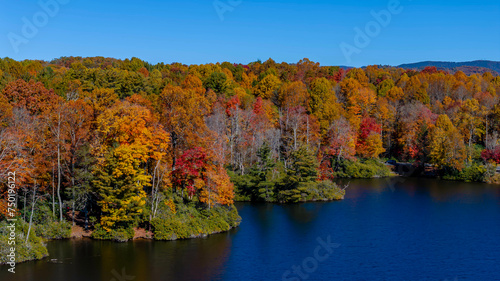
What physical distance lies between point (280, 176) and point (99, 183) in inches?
1108

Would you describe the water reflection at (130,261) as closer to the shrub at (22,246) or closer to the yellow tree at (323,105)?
the shrub at (22,246)

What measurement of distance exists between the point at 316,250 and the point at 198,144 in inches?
676

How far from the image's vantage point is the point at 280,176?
214 feet

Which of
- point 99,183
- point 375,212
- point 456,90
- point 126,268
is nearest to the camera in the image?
point 126,268

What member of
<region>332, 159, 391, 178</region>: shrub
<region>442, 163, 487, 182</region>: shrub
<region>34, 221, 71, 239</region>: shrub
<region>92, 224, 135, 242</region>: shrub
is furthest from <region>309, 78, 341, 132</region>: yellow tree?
<region>34, 221, 71, 239</region>: shrub

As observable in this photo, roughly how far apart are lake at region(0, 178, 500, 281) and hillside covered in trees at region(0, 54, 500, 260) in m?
3.81

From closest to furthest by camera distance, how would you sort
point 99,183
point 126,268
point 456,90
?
point 126,268
point 99,183
point 456,90

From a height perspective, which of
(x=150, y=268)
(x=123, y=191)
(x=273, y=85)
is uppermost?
Result: (x=273, y=85)

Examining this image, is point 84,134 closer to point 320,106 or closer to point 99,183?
point 99,183

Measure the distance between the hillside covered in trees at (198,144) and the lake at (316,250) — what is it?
150 inches

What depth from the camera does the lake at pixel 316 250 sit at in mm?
36188

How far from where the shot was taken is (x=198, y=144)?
5100 cm

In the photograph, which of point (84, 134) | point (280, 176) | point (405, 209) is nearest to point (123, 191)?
point (84, 134)

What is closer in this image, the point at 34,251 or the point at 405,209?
the point at 34,251
